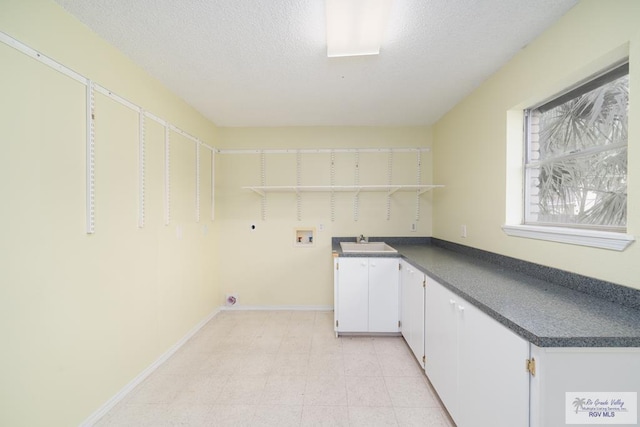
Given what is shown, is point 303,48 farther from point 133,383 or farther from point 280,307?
point 280,307

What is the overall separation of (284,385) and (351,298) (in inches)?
38.6

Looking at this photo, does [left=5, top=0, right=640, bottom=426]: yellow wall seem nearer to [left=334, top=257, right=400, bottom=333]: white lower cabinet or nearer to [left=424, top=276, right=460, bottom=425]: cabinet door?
[left=424, top=276, right=460, bottom=425]: cabinet door

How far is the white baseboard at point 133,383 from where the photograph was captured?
4.76ft

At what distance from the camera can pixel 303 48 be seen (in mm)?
1609

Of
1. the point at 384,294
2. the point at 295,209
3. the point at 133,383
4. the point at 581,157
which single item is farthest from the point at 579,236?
the point at 133,383

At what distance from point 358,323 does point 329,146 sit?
2.16 m

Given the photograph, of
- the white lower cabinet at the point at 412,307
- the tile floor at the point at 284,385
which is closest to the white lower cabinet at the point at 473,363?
the white lower cabinet at the point at 412,307

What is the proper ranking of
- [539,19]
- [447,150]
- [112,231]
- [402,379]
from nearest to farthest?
1. [539,19]
2. [112,231]
3. [402,379]
4. [447,150]

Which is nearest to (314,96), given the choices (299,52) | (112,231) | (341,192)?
(299,52)

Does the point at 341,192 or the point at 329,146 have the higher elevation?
the point at 329,146

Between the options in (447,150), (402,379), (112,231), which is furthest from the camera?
(447,150)

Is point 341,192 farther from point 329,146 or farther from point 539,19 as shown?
point 539,19

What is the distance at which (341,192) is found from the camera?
3094mm

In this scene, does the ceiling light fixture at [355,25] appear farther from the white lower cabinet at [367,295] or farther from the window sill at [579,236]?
the white lower cabinet at [367,295]
